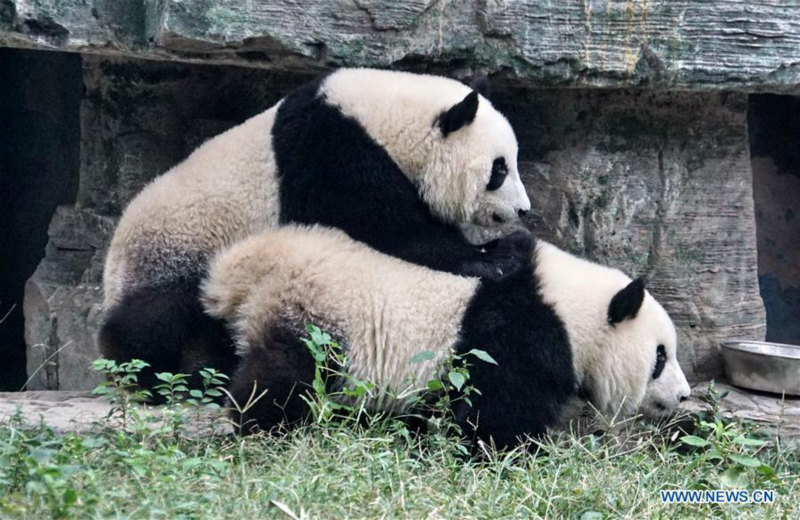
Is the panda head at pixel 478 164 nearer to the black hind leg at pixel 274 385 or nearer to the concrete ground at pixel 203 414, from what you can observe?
the black hind leg at pixel 274 385

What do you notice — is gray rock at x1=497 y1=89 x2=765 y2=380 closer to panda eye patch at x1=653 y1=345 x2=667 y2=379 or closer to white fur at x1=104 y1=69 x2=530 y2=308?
white fur at x1=104 y1=69 x2=530 y2=308

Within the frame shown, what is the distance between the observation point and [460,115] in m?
5.43

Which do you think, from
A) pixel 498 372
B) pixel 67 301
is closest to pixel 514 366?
pixel 498 372

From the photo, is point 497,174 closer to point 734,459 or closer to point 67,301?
point 734,459

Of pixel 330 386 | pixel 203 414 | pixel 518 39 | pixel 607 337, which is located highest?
pixel 518 39

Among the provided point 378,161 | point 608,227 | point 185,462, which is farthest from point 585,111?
point 185,462

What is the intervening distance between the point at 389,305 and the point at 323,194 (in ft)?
2.47

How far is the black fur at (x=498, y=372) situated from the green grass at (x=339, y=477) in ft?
0.45

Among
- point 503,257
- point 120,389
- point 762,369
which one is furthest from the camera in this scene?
point 762,369

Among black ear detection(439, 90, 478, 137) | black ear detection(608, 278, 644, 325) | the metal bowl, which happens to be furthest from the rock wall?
black ear detection(608, 278, 644, 325)

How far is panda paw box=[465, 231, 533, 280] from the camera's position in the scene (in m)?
5.14

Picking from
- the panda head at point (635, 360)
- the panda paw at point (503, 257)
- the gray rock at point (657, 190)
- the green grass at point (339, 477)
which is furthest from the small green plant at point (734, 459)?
the gray rock at point (657, 190)

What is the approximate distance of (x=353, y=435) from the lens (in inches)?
179

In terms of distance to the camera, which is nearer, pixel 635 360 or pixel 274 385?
pixel 274 385
